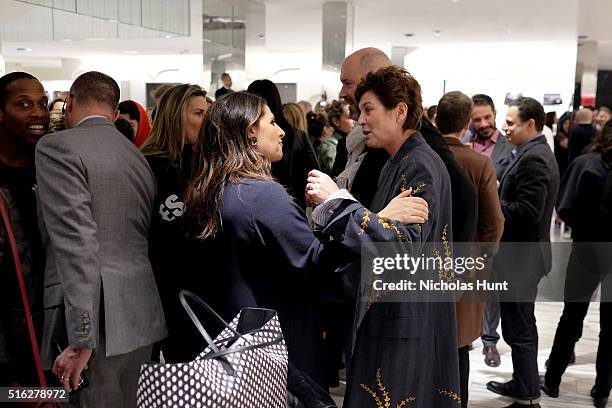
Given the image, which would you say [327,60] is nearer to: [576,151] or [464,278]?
[576,151]

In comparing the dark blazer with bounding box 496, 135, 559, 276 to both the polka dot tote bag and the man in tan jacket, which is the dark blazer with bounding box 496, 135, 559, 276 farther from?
the polka dot tote bag

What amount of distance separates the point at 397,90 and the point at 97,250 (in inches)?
41.1

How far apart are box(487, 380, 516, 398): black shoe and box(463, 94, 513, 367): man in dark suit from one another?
444 mm

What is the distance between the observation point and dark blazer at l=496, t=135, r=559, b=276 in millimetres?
3123

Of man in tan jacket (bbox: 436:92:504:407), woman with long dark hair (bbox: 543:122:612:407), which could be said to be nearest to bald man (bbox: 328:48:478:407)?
man in tan jacket (bbox: 436:92:504:407)

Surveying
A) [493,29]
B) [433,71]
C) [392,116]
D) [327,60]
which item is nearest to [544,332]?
[392,116]

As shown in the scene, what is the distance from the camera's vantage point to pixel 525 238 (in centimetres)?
326

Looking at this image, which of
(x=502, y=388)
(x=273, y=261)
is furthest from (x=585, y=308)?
(x=273, y=261)

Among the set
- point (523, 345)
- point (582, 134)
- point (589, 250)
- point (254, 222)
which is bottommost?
point (523, 345)

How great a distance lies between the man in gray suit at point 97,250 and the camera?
174 cm

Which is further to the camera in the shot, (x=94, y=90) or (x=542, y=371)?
(x=542, y=371)

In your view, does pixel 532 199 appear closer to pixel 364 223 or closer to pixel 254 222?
pixel 364 223

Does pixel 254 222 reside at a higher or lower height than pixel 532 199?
higher

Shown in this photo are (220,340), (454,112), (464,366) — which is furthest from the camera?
(454,112)
